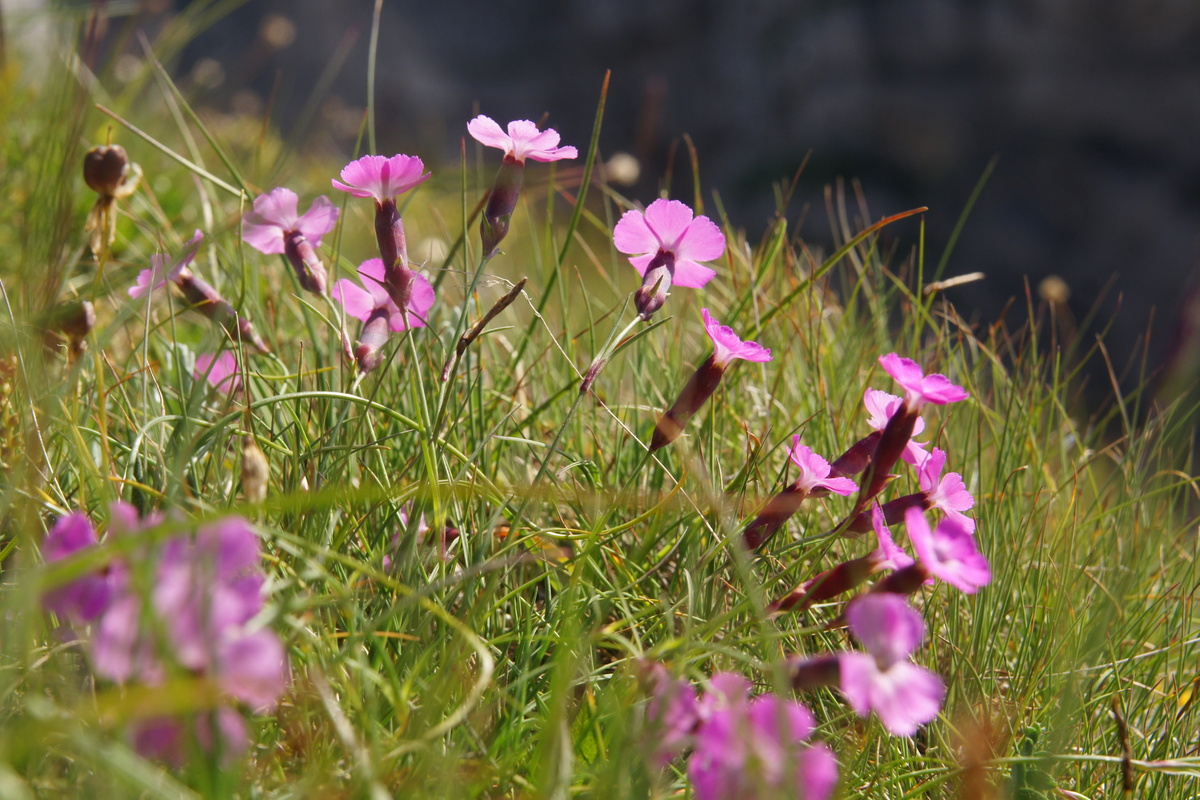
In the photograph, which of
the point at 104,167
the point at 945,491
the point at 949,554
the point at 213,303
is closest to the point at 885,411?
the point at 945,491

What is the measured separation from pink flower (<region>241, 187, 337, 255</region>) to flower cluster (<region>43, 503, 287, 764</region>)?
0.45 m

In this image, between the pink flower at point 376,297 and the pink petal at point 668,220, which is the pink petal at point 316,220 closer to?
the pink flower at point 376,297

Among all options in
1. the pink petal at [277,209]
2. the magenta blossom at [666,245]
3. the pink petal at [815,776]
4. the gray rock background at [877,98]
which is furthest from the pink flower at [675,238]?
the gray rock background at [877,98]

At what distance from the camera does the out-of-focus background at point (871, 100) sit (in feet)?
21.2

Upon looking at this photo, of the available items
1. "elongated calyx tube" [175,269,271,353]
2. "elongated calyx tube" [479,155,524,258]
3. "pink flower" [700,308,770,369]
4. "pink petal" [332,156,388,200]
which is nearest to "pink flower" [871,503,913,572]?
"pink flower" [700,308,770,369]

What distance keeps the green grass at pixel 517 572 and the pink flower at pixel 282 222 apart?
68 millimetres

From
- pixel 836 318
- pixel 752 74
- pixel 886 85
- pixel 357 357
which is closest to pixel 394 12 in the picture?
pixel 752 74

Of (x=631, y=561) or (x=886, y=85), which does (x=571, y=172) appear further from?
(x=886, y=85)

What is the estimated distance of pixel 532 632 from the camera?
764 millimetres

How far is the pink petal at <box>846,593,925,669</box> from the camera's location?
0.50 m

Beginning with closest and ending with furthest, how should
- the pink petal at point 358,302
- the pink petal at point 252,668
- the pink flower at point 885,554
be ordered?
the pink petal at point 252,668 → the pink flower at point 885,554 → the pink petal at point 358,302

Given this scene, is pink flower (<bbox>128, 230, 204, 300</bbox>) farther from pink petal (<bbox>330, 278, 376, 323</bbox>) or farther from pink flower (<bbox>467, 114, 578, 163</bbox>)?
pink flower (<bbox>467, 114, 578, 163</bbox>)

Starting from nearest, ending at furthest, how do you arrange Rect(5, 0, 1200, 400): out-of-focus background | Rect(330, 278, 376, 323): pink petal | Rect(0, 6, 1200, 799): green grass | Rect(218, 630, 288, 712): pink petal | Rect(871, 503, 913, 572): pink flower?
1. Rect(218, 630, 288, 712): pink petal
2. Rect(0, 6, 1200, 799): green grass
3. Rect(871, 503, 913, 572): pink flower
4. Rect(330, 278, 376, 323): pink petal
5. Rect(5, 0, 1200, 400): out-of-focus background

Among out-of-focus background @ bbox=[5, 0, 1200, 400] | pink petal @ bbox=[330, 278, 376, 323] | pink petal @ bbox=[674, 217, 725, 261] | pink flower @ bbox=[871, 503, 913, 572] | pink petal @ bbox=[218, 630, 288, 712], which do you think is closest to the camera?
pink petal @ bbox=[218, 630, 288, 712]
